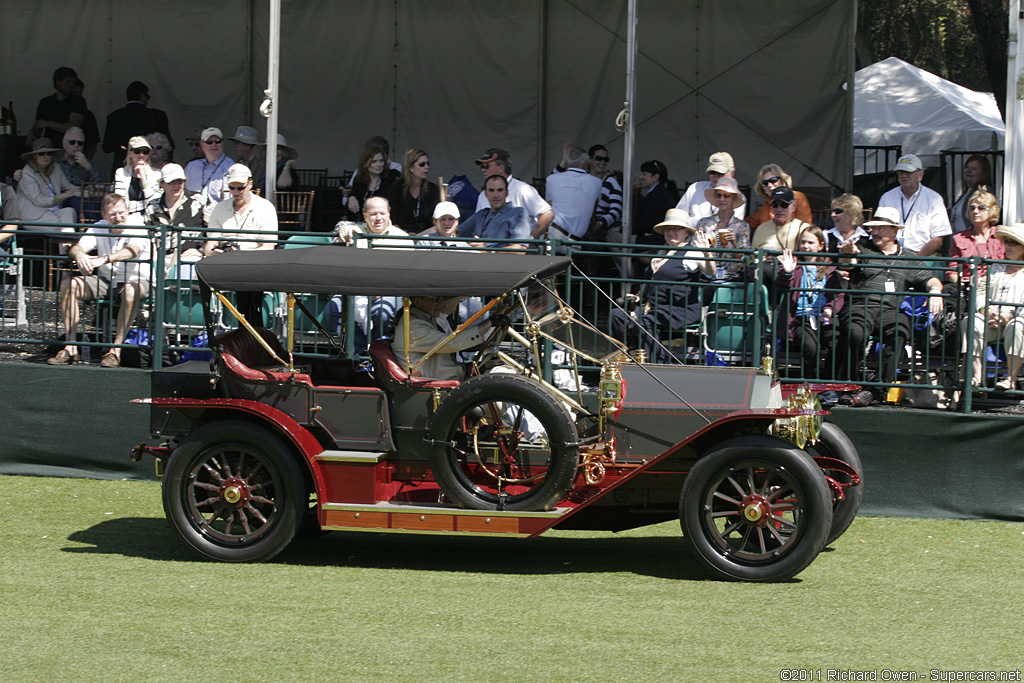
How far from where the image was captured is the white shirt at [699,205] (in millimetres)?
11047

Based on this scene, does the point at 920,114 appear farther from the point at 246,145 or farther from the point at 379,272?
the point at 379,272

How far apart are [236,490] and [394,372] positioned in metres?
1.07

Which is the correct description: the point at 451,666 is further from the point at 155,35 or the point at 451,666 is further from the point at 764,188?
the point at 155,35

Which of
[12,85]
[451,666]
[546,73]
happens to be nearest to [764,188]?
[546,73]

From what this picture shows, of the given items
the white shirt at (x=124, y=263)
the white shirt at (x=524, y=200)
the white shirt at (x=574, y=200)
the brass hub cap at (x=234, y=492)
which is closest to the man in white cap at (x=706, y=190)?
the white shirt at (x=574, y=200)

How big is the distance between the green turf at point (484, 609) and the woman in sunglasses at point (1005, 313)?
1221mm

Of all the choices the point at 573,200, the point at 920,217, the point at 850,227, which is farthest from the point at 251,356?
the point at 920,217

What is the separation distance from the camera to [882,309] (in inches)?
353

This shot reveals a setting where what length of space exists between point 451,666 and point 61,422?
541cm

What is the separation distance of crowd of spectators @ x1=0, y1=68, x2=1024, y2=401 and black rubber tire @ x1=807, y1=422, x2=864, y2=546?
3.90ft

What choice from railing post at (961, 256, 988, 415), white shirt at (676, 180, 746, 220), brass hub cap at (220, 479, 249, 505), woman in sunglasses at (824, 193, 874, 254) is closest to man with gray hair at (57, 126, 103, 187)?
white shirt at (676, 180, 746, 220)

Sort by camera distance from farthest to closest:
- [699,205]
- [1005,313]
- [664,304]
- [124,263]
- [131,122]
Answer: [131,122]
[699,205]
[124,263]
[664,304]
[1005,313]

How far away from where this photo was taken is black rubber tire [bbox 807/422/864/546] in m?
7.45

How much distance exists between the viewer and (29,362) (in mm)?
9930
